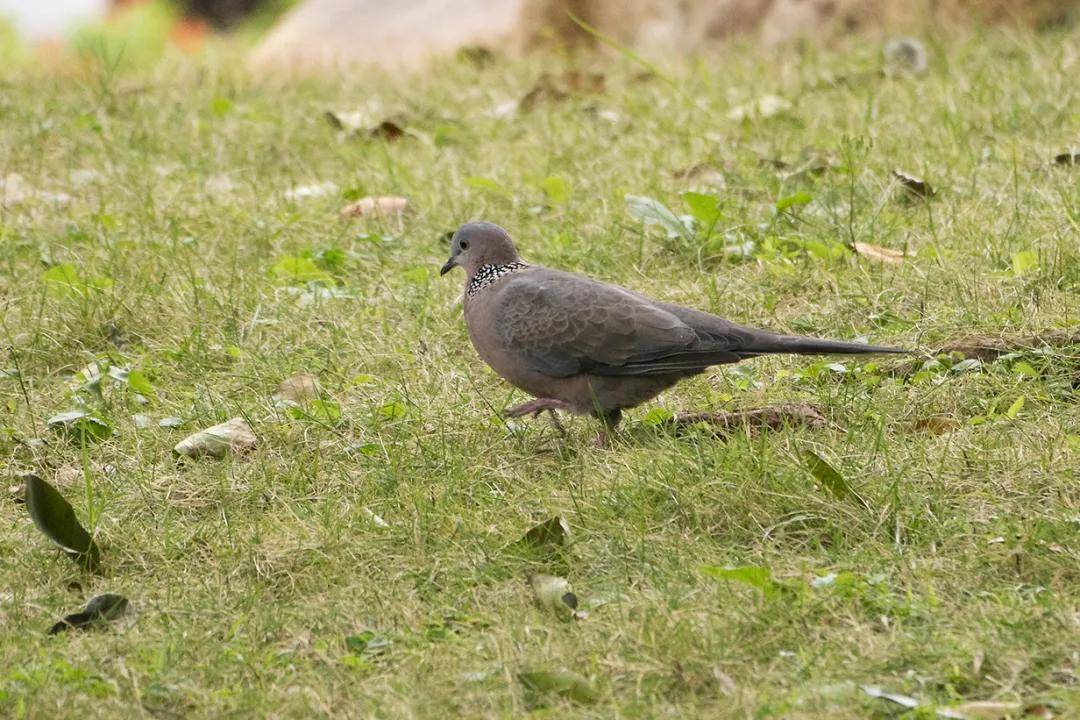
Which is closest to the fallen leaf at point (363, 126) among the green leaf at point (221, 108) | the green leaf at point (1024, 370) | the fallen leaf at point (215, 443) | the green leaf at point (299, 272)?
the green leaf at point (221, 108)

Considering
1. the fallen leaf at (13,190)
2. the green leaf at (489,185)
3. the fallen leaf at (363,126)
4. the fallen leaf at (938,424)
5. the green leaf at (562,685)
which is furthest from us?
the fallen leaf at (363,126)

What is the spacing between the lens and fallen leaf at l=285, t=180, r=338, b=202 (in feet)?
19.3

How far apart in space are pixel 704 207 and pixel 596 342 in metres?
1.31

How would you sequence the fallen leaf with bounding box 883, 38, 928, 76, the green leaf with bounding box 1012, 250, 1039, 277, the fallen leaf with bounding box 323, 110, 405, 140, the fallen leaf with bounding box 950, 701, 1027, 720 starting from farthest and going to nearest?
the fallen leaf with bounding box 883, 38, 928, 76 < the fallen leaf with bounding box 323, 110, 405, 140 < the green leaf with bounding box 1012, 250, 1039, 277 < the fallen leaf with bounding box 950, 701, 1027, 720

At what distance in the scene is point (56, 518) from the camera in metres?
3.38

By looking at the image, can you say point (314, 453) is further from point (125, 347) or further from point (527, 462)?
point (125, 347)

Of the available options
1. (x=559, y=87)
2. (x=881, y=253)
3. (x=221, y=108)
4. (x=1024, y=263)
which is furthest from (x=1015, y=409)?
(x=221, y=108)

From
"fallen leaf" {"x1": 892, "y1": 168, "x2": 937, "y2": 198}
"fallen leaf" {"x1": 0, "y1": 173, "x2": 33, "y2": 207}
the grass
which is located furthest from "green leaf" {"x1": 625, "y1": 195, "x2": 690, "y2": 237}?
"fallen leaf" {"x1": 0, "y1": 173, "x2": 33, "y2": 207}

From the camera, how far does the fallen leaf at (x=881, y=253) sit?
4.79 meters

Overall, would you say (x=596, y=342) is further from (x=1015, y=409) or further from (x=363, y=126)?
(x=363, y=126)

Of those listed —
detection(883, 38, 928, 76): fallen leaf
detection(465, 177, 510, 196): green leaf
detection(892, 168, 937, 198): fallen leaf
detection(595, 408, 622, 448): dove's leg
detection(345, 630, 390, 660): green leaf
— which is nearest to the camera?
detection(345, 630, 390, 660): green leaf

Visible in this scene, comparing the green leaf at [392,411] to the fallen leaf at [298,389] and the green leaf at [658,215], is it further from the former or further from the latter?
the green leaf at [658,215]

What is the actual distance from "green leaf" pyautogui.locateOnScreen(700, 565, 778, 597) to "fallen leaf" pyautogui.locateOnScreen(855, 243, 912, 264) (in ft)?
6.50

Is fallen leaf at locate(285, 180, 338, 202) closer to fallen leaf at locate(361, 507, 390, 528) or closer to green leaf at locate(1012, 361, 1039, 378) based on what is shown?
fallen leaf at locate(361, 507, 390, 528)
